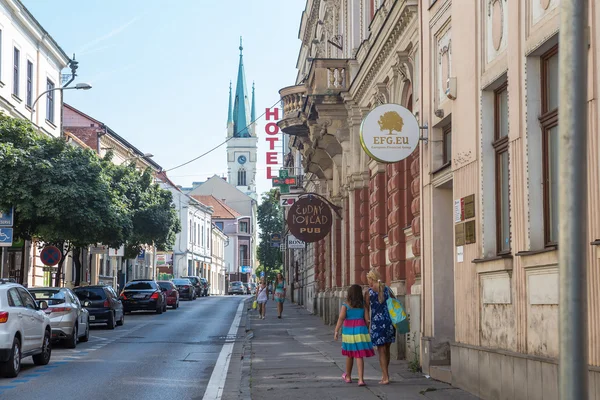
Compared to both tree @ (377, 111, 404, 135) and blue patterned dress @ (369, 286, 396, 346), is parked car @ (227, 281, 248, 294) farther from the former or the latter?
blue patterned dress @ (369, 286, 396, 346)

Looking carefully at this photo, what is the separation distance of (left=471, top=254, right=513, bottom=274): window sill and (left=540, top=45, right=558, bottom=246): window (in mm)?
775

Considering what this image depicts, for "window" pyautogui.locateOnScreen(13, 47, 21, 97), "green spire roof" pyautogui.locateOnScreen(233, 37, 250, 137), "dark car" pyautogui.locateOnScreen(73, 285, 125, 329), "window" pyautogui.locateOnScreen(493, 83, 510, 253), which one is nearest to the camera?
"window" pyautogui.locateOnScreen(493, 83, 510, 253)

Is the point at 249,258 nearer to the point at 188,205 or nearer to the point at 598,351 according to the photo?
the point at 188,205

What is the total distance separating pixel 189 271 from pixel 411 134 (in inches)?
3280

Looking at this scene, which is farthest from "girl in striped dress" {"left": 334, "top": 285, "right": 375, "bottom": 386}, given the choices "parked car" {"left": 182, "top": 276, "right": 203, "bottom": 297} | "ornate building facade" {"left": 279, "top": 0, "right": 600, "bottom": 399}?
"parked car" {"left": 182, "top": 276, "right": 203, "bottom": 297}

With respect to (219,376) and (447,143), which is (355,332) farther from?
(447,143)

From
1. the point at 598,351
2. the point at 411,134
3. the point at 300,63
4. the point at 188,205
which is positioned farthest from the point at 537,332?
the point at 188,205

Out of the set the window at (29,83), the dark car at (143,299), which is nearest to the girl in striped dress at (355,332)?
the dark car at (143,299)

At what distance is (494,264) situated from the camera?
11.1 meters

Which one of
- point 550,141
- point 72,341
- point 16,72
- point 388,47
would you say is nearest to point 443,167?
point 550,141

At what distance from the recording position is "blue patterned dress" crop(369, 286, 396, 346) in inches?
532

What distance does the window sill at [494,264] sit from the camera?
35.1ft

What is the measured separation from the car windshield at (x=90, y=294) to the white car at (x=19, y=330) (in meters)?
11.4

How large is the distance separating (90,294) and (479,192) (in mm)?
19267
